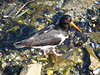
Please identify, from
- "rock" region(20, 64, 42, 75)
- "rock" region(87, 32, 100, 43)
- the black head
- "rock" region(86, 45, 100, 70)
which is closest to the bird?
the black head

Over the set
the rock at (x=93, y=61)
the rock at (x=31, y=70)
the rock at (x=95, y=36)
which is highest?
the rock at (x=31, y=70)

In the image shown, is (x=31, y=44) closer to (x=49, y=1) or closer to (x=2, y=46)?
(x=2, y=46)

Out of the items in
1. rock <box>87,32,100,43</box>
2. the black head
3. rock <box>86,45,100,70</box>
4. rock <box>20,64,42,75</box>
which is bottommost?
rock <box>86,45,100,70</box>

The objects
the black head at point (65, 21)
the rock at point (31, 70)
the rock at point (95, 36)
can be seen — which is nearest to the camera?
the rock at point (31, 70)

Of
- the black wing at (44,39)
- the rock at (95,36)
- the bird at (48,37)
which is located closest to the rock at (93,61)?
the rock at (95,36)

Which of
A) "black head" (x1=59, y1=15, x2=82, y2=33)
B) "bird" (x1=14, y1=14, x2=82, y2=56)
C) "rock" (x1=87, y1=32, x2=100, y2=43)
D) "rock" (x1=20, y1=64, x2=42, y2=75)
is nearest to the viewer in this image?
"rock" (x1=20, y1=64, x2=42, y2=75)

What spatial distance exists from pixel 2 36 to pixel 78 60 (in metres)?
4.66

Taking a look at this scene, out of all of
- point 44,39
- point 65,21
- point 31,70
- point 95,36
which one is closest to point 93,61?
point 95,36

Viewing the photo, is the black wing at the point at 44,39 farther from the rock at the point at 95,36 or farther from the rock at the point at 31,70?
the rock at the point at 95,36

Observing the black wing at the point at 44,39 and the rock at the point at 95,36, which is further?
the rock at the point at 95,36

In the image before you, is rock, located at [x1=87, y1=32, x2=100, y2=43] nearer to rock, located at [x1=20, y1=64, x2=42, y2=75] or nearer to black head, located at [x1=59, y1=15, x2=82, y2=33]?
black head, located at [x1=59, y1=15, x2=82, y2=33]

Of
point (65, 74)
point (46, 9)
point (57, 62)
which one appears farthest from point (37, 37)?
point (46, 9)

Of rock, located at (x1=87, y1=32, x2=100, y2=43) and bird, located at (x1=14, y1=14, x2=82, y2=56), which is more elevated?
bird, located at (x1=14, y1=14, x2=82, y2=56)

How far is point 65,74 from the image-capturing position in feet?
18.9
